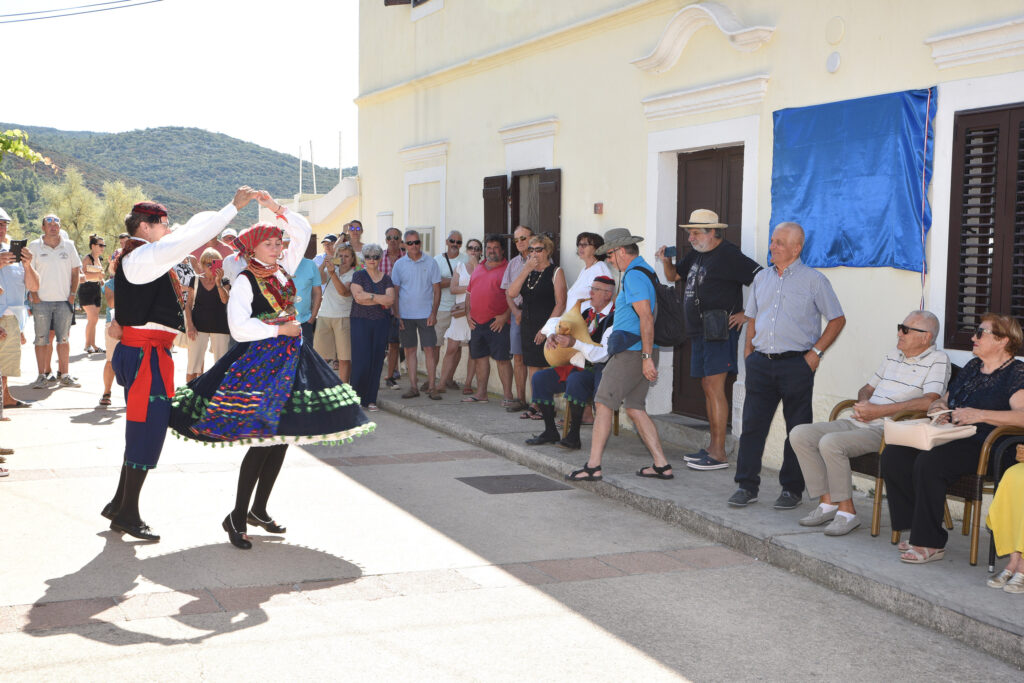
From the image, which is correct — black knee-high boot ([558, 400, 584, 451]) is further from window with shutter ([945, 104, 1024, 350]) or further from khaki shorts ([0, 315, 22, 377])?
khaki shorts ([0, 315, 22, 377])

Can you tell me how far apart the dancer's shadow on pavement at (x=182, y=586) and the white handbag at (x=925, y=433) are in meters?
3.05

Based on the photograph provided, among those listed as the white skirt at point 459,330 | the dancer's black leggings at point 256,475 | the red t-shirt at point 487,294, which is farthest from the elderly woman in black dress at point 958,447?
the white skirt at point 459,330

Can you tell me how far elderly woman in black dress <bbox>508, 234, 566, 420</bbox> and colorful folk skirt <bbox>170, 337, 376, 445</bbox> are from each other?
4196mm

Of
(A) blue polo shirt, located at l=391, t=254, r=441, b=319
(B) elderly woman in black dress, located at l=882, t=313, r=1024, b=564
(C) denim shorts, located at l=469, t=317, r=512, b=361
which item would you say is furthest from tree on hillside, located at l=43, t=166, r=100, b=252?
(B) elderly woman in black dress, located at l=882, t=313, r=1024, b=564

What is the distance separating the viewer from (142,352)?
20.5 feet

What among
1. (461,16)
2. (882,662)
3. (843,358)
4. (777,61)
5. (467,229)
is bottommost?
(882,662)

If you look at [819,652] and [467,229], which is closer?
[819,652]

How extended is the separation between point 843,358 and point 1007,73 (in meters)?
2.26

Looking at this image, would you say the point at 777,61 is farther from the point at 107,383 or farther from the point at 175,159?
the point at 175,159

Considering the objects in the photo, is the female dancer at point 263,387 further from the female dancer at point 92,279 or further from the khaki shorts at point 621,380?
the female dancer at point 92,279

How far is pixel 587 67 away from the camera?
35.7 ft

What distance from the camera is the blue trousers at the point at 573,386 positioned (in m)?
8.84

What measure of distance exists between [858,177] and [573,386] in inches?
114

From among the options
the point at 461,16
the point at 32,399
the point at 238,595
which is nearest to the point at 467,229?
the point at 461,16
